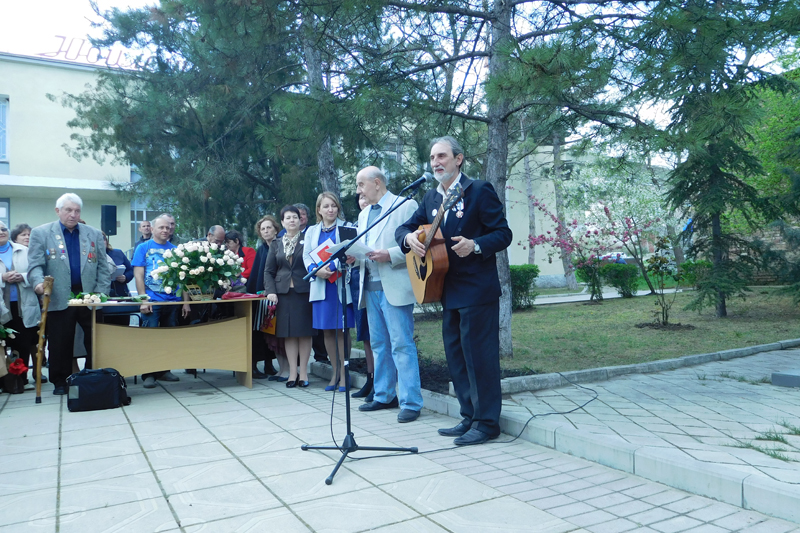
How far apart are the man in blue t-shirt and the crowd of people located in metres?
0.02

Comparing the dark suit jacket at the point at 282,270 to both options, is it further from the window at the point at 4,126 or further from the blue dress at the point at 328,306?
the window at the point at 4,126

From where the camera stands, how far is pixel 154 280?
6855mm

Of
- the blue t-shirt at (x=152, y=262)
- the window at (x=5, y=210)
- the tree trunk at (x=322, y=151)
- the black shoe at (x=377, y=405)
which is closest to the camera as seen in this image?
the black shoe at (x=377, y=405)

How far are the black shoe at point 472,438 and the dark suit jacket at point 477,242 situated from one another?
90cm

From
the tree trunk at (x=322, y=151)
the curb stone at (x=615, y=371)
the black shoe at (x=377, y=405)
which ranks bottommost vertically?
the black shoe at (x=377, y=405)

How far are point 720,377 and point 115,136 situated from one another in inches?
407

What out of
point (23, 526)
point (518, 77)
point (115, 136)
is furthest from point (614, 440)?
point (115, 136)

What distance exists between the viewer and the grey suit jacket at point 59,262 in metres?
6.12

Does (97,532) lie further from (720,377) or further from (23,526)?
(720,377)

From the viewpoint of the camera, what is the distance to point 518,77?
4.52 m

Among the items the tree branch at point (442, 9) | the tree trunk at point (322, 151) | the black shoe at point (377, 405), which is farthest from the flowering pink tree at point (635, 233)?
the black shoe at point (377, 405)

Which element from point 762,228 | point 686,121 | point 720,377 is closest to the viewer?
point 686,121

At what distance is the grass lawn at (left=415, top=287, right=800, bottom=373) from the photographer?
24.1 feet

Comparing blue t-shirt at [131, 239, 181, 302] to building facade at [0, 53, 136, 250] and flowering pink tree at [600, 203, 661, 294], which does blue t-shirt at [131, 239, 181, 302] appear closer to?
flowering pink tree at [600, 203, 661, 294]
